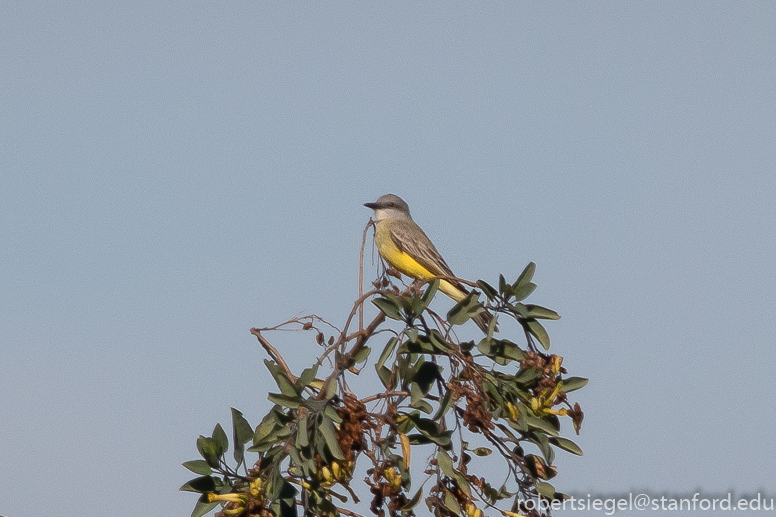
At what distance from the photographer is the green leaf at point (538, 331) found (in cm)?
475

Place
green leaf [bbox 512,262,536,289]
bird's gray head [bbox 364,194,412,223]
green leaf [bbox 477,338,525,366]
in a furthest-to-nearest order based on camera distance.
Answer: bird's gray head [bbox 364,194,412,223], green leaf [bbox 512,262,536,289], green leaf [bbox 477,338,525,366]

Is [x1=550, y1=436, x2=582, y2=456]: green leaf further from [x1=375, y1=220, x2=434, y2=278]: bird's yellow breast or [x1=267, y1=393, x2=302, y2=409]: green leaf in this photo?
[x1=375, y1=220, x2=434, y2=278]: bird's yellow breast

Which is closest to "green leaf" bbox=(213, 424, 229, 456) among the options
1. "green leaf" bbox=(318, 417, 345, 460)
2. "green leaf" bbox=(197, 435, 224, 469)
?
"green leaf" bbox=(197, 435, 224, 469)

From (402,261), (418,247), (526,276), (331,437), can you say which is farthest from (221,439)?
(418,247)

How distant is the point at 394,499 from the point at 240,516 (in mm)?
677

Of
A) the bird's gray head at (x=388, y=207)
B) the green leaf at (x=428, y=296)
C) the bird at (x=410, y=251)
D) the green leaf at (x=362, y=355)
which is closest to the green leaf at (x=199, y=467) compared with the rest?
the green leaf at (x=362, y=355)

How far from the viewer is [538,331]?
15.7 ft

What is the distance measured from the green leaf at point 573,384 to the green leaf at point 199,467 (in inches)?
68.4

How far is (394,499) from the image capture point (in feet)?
13.7

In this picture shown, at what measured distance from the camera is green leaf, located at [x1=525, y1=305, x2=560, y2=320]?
471 cm

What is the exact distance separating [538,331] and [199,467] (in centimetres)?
179

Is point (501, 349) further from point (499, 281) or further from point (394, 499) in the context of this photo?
point (394, 499)

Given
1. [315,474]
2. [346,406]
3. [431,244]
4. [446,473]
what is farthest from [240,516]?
[431,244]

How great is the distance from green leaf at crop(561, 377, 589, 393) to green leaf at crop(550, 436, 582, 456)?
24 centimetres
